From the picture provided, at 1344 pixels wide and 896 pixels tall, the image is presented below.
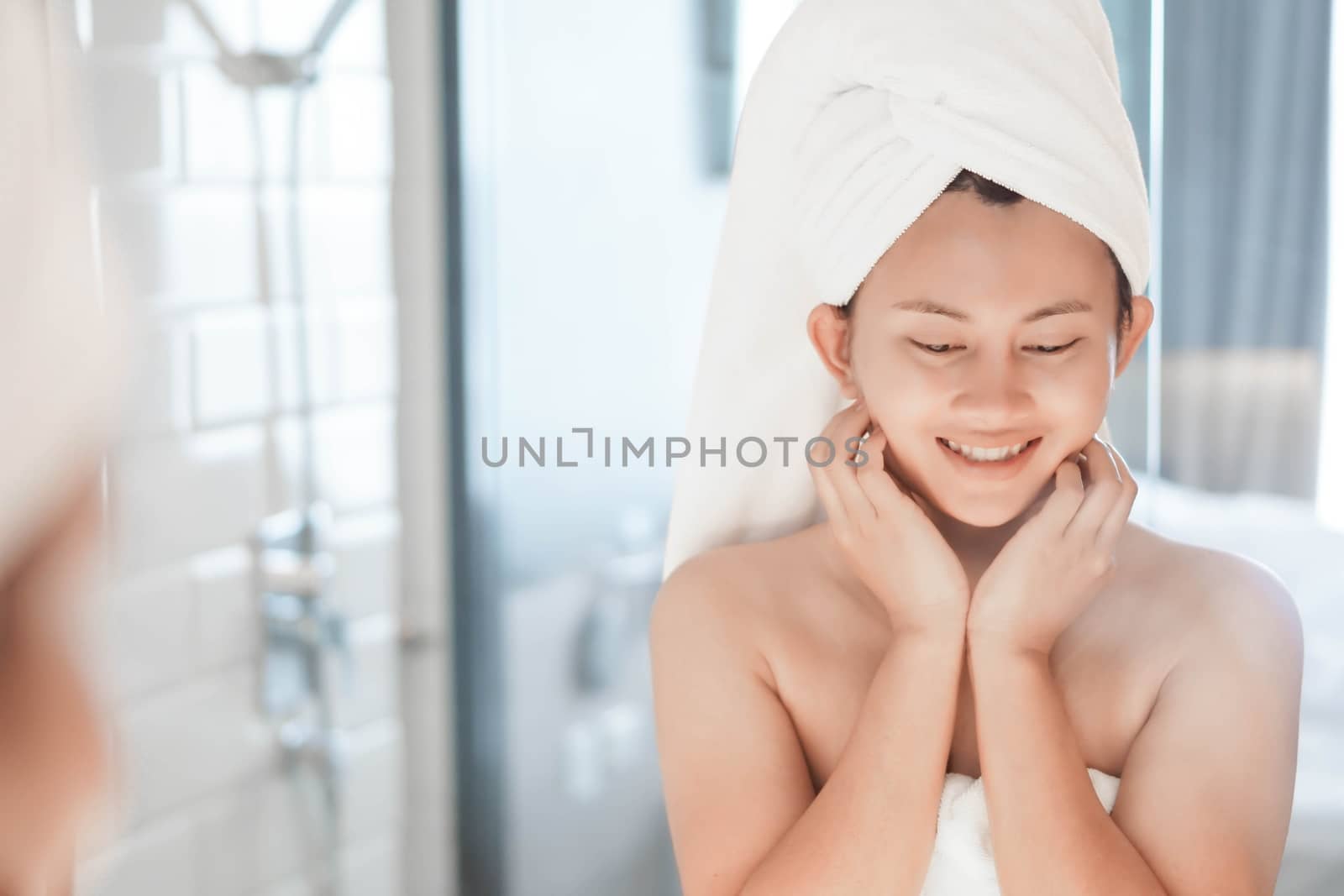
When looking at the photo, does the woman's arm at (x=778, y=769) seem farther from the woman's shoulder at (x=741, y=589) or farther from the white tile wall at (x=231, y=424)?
the white tile wall at (x=231, y=424)

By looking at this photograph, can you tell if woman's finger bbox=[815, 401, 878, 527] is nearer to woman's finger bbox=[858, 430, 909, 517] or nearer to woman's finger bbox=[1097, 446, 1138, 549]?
woman's finger bbox=[858, 430, 909, 517]

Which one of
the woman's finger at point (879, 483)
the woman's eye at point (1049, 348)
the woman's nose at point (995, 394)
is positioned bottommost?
the woman's finger at point (879, 483)

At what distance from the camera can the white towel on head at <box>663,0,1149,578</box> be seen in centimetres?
60

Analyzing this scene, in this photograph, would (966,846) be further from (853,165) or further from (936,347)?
(853,165)

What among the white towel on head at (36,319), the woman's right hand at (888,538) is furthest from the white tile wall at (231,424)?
the woman's right hand at (888,538)

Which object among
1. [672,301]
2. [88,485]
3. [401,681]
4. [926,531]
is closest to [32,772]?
[88,485]

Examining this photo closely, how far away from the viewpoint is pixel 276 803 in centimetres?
129

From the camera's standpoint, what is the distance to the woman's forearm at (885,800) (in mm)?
612

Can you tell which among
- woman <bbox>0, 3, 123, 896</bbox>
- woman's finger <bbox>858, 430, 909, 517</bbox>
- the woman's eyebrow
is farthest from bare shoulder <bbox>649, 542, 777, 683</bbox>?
woman <bbox>0, 3, 123, 896</bbox>

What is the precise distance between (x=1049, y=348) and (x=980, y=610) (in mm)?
147

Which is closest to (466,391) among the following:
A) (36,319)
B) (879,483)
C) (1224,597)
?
(36,319)

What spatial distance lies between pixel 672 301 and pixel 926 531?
840 mm

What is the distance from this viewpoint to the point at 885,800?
2.02 ft

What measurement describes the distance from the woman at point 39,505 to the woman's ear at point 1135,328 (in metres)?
0.58
